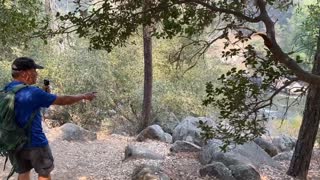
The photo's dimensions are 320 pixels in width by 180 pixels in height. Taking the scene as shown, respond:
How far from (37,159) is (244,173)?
3.54m

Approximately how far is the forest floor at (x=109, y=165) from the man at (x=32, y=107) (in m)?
2.54

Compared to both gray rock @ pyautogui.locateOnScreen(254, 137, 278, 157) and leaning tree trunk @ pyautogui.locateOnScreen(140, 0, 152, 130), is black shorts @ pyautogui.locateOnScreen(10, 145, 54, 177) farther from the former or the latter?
leaning tree trunk @ pyautogui.locateOnScreen(140, 0, 152, 130)

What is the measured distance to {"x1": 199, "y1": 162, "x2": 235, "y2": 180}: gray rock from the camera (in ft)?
20.0

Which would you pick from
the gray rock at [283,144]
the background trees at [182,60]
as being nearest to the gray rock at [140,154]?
the background trees at [182,60]

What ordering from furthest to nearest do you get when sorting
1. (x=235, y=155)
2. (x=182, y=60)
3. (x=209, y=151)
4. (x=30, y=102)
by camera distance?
(x=209, y=151) → (x=235, y=155) → (x=182, y=60) → (x=30, y=102)

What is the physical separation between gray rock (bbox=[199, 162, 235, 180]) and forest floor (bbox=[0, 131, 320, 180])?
0.11 m

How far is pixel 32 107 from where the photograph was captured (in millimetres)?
3385

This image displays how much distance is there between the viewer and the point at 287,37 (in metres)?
37.4

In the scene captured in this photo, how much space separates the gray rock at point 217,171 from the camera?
20.0ft

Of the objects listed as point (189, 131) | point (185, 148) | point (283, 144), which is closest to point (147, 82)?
point (189, 131)

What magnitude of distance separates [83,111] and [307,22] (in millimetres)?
8933

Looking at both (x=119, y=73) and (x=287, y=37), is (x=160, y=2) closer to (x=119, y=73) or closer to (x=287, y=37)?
(x=119, y=73)

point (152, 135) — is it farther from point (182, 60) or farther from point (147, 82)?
point (182, 60)

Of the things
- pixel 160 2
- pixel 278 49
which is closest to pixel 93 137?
pixel 160 2
